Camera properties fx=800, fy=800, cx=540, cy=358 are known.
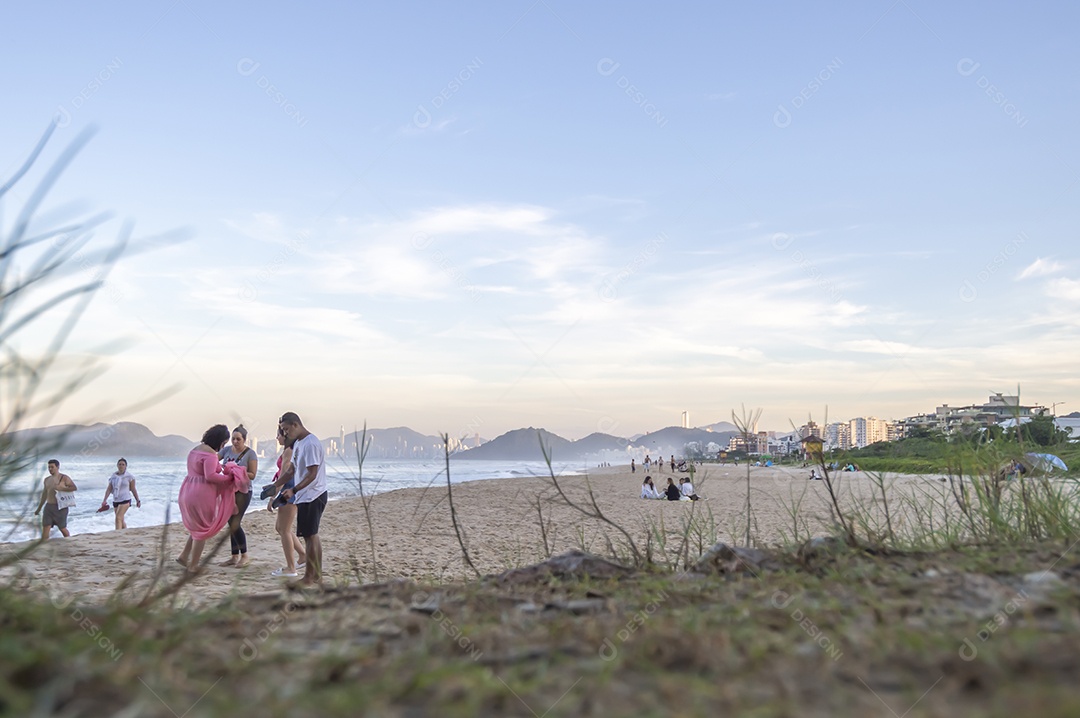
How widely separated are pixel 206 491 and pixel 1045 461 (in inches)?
332

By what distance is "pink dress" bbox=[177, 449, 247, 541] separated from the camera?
933cm

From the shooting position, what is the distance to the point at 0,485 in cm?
317

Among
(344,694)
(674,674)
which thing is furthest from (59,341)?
(674,674)

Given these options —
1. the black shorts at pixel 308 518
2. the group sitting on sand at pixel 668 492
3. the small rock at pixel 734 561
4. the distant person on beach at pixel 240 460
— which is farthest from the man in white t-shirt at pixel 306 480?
the group sitting on sand at pixel 668 492

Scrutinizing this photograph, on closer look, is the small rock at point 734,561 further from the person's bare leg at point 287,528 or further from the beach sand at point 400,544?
the person's bare leg at point 287,528

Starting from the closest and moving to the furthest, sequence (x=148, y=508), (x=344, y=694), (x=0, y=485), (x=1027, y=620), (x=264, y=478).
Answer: (x=344, y=694), (x=1027, y=620), (x=0, y=485), (x=148, y=508), (x=264, y=478)

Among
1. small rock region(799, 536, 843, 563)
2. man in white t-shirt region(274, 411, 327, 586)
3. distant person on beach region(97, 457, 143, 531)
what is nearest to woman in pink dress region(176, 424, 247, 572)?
man in white t-shirt region(274, 411, 327, 586)

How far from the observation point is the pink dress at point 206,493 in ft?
30.6

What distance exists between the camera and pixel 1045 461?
6.10 m

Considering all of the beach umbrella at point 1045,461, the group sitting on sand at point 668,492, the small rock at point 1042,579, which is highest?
the beach umbrella at point 1045,461

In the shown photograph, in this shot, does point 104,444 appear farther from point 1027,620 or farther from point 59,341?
point 1027,620

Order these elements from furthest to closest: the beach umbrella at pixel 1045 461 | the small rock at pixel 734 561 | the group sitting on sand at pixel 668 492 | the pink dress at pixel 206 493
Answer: the group sitting on sand at pixel 668 492 < the pink dress at pixel 206 493 < the beach umbrella at pixel 1045 461 < the small rock at pixel 734 561

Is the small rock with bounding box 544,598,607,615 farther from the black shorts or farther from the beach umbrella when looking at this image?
the black shorts

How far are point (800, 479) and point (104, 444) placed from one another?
56.0 m
